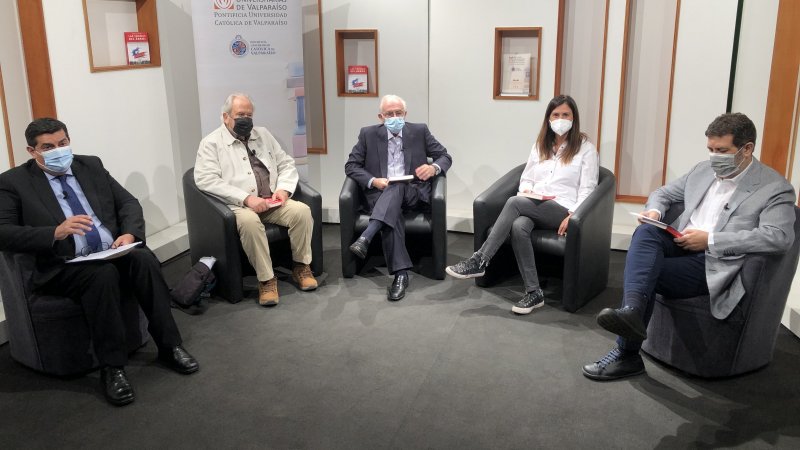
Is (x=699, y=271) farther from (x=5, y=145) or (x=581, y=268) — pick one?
(x=5, y=145)

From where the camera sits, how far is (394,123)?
486 centimetres

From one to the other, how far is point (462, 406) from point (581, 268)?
4.53 feet

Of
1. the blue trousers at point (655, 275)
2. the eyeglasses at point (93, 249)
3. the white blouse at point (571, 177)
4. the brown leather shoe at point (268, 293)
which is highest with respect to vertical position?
the white blouse at point (571, 177)

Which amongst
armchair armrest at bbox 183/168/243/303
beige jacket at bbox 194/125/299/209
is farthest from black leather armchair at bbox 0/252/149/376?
beige jacket at bbox 194/125/299/209

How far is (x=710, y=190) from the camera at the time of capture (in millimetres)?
A: 3449

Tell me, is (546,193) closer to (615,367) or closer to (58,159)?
(615,367)

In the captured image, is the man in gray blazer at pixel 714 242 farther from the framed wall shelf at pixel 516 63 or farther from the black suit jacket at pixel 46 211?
the black suit jacket at pixel 46 211

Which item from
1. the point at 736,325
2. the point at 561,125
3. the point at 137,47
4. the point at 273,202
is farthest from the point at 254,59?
the point at 736,325

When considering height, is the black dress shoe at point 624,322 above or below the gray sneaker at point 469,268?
above

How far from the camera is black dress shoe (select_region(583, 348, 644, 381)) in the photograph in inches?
132

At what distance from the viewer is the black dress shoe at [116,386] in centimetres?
318

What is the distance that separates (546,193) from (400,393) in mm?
1841

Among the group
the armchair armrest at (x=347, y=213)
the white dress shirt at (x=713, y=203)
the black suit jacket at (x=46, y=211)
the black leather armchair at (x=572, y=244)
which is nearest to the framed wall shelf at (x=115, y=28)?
the black suit jacket at (x=46, y=211)

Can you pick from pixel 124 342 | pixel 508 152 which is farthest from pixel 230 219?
pixel 508 152
